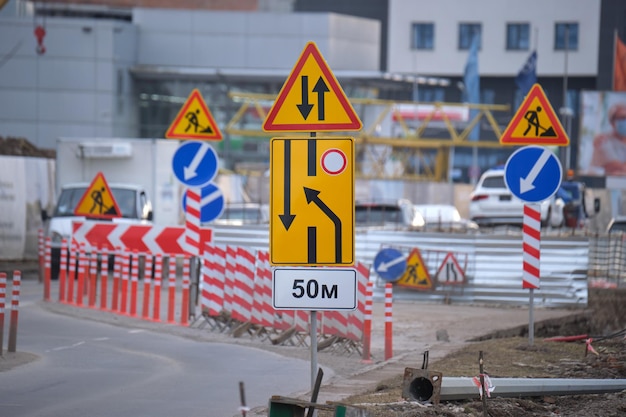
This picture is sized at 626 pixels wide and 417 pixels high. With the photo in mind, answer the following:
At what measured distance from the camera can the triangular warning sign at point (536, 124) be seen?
15.5 m

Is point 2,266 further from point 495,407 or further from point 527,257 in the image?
point 495,407

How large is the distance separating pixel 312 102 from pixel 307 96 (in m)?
0.06

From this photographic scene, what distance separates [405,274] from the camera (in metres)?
24.7

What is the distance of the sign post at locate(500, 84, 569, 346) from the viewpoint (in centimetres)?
1537

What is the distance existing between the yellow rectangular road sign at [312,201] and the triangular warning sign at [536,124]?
22.6 ft

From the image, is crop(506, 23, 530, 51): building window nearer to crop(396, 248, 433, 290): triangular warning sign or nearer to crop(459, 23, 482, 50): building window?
crop(459, 23, 482, 50): building window

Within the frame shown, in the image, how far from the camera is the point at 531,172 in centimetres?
1541

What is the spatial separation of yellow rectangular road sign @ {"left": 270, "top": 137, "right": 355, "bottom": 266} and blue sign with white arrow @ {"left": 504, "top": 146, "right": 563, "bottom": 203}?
21.9 feet

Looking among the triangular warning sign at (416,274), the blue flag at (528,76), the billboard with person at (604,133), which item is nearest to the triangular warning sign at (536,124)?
the triangular warning sign at (416,274)

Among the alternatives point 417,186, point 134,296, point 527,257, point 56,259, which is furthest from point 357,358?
point 417,186

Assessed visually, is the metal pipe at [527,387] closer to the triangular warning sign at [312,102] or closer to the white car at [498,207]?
the triangular warning sign at [312,102]

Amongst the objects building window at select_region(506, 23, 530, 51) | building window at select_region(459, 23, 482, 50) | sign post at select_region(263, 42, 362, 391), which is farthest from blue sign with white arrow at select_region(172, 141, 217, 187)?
building window at select_region(459, 23, 482, 50)

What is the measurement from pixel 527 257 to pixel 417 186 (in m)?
34.1

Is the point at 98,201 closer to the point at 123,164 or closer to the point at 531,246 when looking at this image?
the point at 531,246
